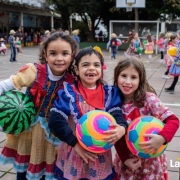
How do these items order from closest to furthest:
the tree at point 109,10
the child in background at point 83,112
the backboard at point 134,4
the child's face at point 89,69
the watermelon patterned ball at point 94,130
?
the watermelon patterned ball at point 94,130 < the child in background at point 83,112 < the child's face at point 89,69 < the backboard at point 134,4 < the tree at point 109,10

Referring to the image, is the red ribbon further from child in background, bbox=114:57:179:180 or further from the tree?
the tree

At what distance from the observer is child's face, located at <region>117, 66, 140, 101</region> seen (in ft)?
7.34

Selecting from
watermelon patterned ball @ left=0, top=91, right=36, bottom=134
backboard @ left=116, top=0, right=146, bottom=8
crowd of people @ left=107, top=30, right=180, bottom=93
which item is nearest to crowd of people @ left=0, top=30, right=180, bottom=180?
watermelon patterned ball @ left=0, top=91, right=36, bottom=134

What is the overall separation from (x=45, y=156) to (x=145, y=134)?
0.98m

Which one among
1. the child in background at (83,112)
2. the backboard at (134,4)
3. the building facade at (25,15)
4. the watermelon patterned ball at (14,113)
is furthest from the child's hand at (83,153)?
the building facade at (25,15)

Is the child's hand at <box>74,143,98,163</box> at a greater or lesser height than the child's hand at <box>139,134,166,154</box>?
lesser

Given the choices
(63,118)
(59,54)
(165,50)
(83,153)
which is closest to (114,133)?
(83,153)

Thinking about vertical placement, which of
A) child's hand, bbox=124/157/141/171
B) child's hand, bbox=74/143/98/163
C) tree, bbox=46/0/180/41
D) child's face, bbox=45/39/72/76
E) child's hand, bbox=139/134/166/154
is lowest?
child's hand, bbox=124/157/141/171

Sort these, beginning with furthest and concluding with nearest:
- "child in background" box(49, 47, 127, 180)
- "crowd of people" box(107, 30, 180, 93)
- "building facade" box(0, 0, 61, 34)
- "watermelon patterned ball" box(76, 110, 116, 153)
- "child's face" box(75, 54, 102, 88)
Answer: "building facade" box(0, 0, 61, 34) < "crowd of people" box(107, 30, 180, 93) < "child's face" box(75, 54, 102, 88) < "child in background" box(49, 47, 127, 180) < "watermelon patterned ball" box(76, 110, 116, 153)

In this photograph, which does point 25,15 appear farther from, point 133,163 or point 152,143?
point 152,143

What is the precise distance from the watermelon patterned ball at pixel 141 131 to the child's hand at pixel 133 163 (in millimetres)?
171

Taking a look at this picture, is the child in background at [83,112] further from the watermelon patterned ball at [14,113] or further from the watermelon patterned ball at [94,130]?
the watermelon patterned ball at [14,113]

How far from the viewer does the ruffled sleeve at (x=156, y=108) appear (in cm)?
220

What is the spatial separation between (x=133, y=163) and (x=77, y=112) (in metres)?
0.58
